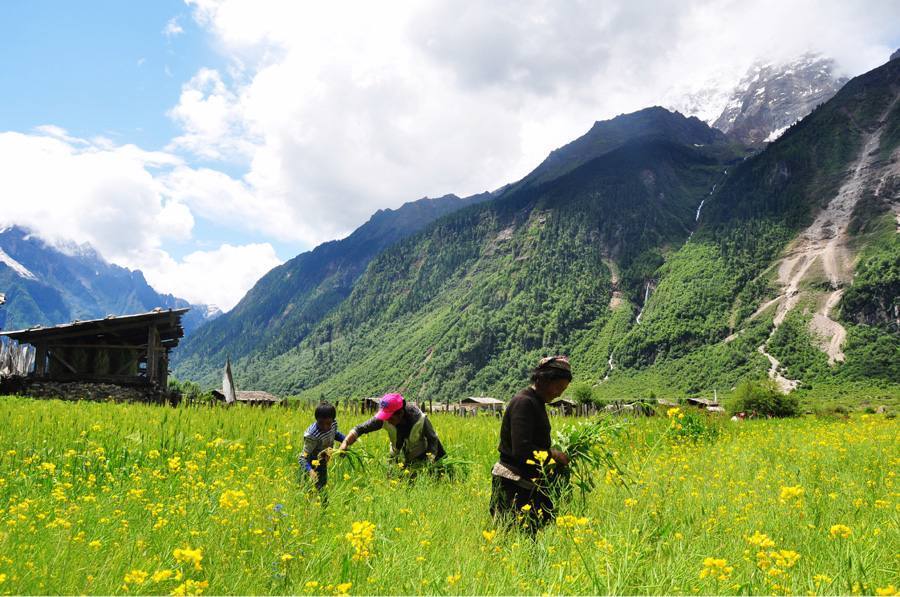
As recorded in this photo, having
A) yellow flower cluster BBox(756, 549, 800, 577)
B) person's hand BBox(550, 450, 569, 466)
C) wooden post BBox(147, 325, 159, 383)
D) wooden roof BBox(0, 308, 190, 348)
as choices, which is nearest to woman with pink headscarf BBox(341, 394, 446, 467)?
person's hand BBox(550, 450, 569, 466)

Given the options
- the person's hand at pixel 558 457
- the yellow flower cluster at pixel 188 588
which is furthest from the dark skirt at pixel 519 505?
the yellow flower cluster at pixel 188 588

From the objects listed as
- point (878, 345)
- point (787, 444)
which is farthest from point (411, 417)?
point (878, 345)

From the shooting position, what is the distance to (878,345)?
404ft

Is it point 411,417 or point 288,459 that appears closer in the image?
point 411,417

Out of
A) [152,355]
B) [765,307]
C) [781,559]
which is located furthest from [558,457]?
[765,307]

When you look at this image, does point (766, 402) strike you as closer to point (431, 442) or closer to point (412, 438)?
point (431, 442)

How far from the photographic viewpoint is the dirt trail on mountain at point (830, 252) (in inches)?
5413

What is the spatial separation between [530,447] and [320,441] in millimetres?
2677

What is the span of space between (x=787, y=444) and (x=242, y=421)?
460 inches

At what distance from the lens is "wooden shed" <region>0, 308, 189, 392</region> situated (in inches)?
830

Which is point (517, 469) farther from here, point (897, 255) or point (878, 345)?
point (897, 255)

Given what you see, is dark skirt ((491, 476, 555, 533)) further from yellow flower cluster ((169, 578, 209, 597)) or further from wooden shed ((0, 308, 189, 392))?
wooden shed ((0, 308, 189, 392))

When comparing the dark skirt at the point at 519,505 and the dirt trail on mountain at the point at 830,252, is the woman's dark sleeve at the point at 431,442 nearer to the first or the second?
the dark skirt at the point at 519,505

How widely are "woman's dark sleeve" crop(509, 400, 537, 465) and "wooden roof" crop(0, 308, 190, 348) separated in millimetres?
19589
